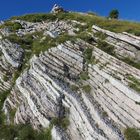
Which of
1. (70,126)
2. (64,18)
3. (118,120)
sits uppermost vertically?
(64,18)

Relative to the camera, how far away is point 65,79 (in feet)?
109

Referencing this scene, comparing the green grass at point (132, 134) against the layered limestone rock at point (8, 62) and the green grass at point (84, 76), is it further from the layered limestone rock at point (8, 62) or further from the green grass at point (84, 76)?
the layered limestone rock at point (8, 62)

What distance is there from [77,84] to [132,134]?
9266mm

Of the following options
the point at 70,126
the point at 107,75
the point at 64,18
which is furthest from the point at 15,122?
the point at 64,18

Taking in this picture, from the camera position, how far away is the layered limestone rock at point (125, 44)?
31.7m

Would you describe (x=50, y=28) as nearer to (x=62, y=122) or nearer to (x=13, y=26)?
(x=13, y=26)

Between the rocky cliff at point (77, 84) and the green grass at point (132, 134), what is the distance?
469mm

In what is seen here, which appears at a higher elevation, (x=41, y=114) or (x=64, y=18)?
(x=64, y=18)

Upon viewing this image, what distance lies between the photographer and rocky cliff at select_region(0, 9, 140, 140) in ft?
86.4

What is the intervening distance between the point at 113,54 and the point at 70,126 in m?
8.29

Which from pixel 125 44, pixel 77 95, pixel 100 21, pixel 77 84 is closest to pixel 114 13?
pixel 100 21

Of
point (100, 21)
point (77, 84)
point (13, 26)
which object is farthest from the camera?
point (13, 26)

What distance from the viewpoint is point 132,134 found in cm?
2384

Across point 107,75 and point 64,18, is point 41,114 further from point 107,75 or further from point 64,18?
point 64,18
